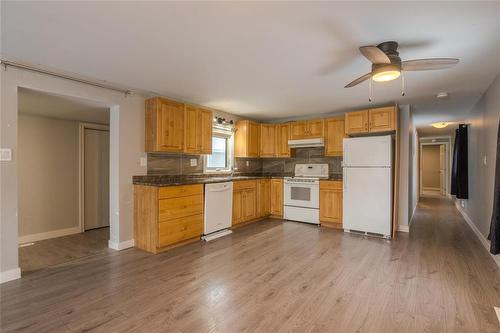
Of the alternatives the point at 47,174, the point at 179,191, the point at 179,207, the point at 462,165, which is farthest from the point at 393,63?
the point at 47,174

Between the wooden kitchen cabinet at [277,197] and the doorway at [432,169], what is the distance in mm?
8328

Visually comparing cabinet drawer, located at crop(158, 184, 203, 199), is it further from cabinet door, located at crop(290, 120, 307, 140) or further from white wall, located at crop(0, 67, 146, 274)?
cabinet door, located at crop(290, 120, 307, 140)

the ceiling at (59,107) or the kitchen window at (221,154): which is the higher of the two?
the ceiling at (59,107)

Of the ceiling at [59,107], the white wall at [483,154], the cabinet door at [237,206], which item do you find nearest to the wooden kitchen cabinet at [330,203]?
the cabinet door at [237,206]

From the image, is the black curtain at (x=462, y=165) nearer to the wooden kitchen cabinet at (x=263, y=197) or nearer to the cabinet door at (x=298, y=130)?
the cabinet door at (x=298, y=130)

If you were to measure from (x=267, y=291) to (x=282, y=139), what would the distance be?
3784 millimetres

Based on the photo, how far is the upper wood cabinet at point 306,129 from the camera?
203 inches

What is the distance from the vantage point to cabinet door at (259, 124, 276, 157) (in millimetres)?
5781

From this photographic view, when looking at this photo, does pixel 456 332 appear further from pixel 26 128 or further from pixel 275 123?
pixel 26 128

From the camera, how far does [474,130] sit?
4.61m

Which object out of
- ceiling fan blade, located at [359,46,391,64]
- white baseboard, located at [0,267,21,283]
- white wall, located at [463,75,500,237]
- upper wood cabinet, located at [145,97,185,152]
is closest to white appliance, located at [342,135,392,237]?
white wall, located at [463,75,500,237]

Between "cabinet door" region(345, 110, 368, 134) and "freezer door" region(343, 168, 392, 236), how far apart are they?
715 mm

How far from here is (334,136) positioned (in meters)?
4.98

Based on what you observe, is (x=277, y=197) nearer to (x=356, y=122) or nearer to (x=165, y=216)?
(x=356, y=122)
